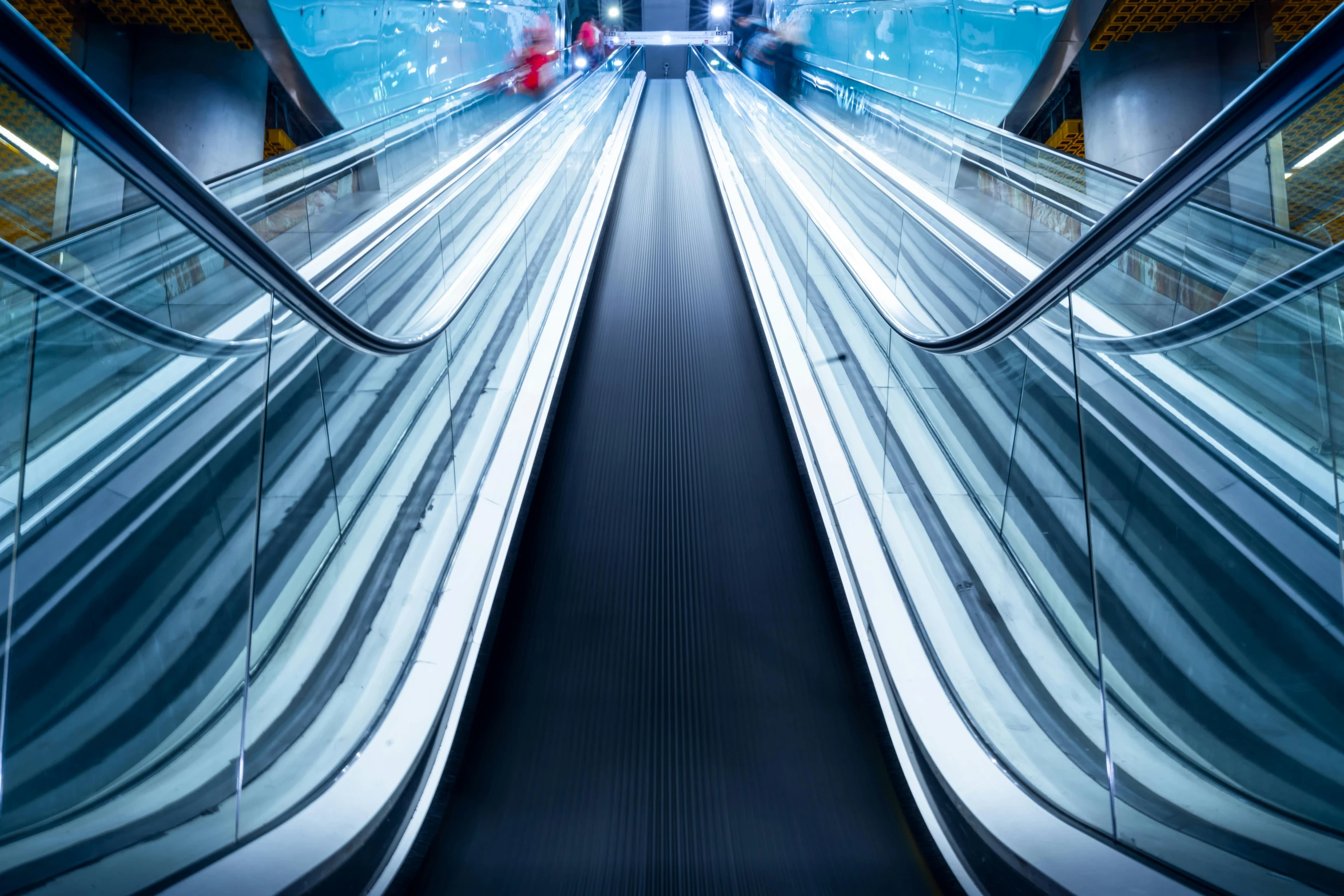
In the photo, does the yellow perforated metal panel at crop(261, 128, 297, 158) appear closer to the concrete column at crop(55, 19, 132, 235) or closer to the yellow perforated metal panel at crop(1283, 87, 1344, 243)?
the concrete column at crop(55, 19, 132, 235)

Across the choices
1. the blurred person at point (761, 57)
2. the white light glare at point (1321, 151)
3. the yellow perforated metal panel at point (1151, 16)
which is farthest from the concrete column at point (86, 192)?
the blurred person at point (761, 57)

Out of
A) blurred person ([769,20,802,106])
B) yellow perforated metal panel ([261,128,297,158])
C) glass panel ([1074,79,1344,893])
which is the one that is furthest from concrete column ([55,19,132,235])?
blurred person ([769,20,802,106])

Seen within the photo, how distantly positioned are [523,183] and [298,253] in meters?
3.04

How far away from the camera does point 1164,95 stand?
18.2ft

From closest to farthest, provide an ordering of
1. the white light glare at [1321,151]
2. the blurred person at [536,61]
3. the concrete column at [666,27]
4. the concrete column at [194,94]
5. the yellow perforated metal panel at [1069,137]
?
the white light glare at [1321,151] → the concrete column at [194,94] → the yellow perforated metal panel at [1069,137] → the blurred person at [536,61] → the concrete column at [666,27]

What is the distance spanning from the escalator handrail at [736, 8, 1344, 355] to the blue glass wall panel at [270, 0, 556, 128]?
7234 millimetres

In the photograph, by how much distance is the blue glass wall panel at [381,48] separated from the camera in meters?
6.73

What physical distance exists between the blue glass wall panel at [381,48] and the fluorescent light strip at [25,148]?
5.90m

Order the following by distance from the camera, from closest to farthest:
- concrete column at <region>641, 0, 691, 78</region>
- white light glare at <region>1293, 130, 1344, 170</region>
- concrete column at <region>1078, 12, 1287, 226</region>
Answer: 1. white light glare at <region>1293, 130, 1344, 170</region>
2. concrete column at <region>1078, 12, 1287, 226</region>
3. concrete column at <region>641, 0, 691, 78</region>

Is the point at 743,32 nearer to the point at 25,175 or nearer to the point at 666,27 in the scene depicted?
the point at 666,27

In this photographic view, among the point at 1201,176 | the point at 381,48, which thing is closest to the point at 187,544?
the point at 1201,176

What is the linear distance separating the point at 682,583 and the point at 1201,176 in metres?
1.92

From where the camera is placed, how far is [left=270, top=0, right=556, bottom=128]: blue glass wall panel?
673 centimetres

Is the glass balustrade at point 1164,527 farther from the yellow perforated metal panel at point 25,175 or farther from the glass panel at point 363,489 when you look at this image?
the yellow perforated metal panel at point 25,175
